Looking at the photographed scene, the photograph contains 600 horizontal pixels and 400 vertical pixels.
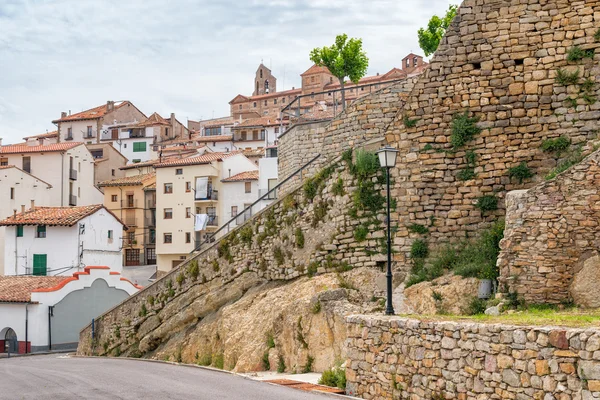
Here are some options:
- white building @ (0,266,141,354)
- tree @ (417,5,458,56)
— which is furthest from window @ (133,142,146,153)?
tree @ (417,5,458,56)

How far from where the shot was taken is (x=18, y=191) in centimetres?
6762

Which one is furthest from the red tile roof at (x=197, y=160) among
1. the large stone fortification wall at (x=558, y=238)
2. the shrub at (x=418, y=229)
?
the large stone fortification wall at (x=558, y=238)

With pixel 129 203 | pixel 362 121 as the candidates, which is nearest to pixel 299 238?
pixel 362 121

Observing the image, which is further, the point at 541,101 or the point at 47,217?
the point at 47,217

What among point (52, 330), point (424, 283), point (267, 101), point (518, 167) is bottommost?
point (52, 330)

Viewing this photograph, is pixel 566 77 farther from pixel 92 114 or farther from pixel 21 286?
pixel 92 114

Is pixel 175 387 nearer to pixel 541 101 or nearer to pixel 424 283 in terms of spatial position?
pixel 424 283

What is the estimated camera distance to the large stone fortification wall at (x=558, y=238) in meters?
15.7

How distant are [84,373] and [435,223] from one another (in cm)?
920

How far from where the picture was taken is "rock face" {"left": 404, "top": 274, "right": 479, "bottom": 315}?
56.0 ft

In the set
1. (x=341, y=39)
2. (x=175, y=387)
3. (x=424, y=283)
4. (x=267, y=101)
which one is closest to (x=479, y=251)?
(x=424, y=283)

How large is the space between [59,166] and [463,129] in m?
59.0

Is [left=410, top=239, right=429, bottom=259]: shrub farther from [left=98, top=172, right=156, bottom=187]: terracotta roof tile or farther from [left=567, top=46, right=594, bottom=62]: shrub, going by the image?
[left=98, top=172, right=156, bottom=187]: terracotta roof tile

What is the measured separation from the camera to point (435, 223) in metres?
19.4
